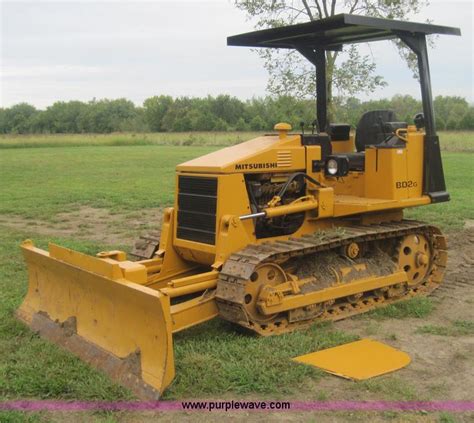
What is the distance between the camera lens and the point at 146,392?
4.95 m

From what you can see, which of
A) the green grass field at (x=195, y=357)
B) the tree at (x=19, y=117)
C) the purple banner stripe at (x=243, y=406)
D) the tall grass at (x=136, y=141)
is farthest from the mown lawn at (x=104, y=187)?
the tree at (x=19, y=117)

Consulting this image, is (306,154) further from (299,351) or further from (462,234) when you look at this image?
(462,234)

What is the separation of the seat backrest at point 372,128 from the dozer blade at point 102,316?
3836 millimetres

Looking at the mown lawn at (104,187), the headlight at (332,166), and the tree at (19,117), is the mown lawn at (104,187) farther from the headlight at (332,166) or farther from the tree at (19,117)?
the tree at (19,117)

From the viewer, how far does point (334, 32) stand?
780 cm

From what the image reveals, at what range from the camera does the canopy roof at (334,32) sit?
693 cm

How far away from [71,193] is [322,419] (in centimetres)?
1466

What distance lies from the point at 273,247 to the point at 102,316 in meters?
1.75

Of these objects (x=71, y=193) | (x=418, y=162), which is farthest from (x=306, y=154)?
(x=71, y=193)

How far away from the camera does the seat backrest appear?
800 centimetres

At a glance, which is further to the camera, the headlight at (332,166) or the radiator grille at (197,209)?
the headlight at (332,166)

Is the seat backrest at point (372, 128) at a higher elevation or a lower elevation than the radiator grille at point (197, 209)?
higher

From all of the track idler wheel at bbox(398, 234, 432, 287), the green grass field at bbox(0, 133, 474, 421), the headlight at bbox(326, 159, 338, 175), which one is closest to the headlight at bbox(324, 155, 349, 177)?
the headlight at bbox(326, 159, 338, 175)

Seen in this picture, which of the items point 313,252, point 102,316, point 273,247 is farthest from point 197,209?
point 102,316
